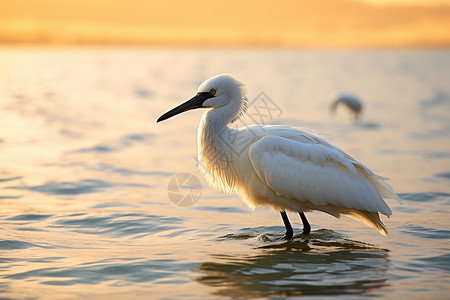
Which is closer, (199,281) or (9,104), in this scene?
(199,281)

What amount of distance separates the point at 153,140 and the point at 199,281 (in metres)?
9.92

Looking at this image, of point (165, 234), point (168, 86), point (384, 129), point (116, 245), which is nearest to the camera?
point (116, 245)

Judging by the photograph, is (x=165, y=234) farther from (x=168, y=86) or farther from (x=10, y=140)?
(x=168, y=86)

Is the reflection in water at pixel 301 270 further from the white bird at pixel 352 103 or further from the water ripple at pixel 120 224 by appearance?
the white bird at pixel 352 103

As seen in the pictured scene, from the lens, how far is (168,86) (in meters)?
36.7

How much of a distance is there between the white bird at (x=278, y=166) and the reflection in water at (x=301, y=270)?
444 millimetres

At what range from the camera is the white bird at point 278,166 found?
7.45 m

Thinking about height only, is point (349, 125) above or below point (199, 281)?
above

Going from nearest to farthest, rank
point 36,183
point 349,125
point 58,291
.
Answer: point 58,291 → point 36,183 → point 349,125

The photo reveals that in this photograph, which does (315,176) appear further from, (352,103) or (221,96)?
(352,103)

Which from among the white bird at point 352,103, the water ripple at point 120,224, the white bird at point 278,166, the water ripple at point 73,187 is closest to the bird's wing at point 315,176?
the white bird at point 278,166

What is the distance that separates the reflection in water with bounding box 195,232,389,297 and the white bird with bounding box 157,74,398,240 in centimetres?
44

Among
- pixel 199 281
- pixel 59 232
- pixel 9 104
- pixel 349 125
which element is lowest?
pixel 199 281

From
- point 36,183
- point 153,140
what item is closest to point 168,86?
point 153,140
